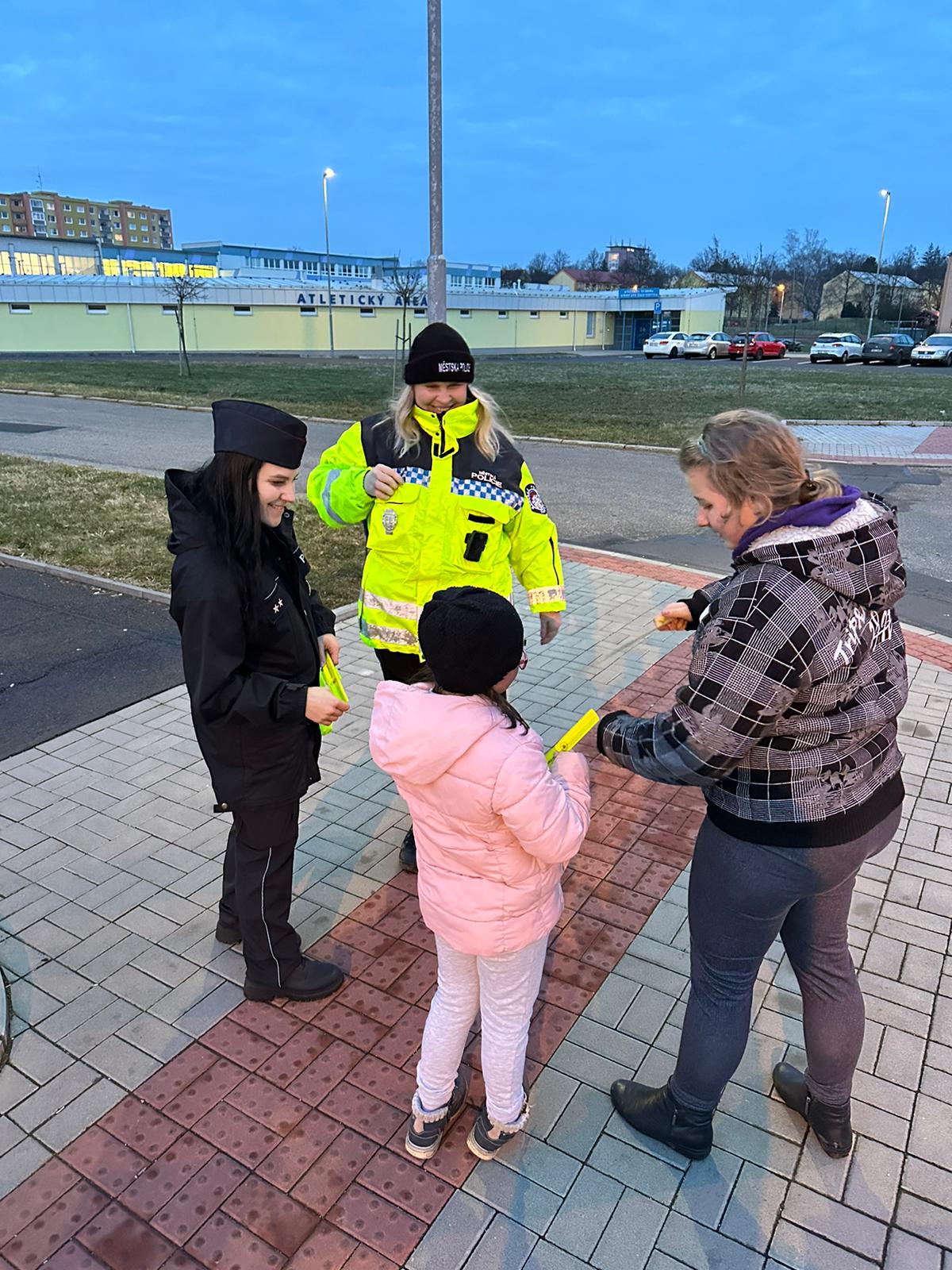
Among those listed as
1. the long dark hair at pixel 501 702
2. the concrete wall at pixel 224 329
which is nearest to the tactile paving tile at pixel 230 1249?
A: the long dark hair at pixel 501 702

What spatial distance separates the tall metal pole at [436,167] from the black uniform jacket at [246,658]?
724cm

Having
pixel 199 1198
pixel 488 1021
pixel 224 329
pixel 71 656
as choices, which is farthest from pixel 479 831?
pixel 224 329

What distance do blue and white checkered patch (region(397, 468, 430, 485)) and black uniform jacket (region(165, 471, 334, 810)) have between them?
45 cm

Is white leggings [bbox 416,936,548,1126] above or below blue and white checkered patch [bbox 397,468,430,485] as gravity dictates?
below

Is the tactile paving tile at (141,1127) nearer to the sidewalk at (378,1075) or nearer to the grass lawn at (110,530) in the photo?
the sidewalk at (378,1075)

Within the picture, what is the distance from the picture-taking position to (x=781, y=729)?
194cm

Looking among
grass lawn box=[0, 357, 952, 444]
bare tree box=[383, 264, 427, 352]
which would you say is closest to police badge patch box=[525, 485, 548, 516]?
grass lawn box=[0, 357, 952, 444]

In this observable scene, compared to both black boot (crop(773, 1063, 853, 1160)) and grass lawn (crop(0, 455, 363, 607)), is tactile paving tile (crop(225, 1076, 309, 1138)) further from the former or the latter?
grass lawn (crop(0, 455, 363, 607))

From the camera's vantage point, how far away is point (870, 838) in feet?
6.84

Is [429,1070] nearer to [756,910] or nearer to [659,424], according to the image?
[756,910]

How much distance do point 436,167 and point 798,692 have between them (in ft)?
29.7

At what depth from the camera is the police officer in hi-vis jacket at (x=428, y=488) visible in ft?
10.3

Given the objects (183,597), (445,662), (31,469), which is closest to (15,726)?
(183,597)

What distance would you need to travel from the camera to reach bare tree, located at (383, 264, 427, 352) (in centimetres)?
4159
